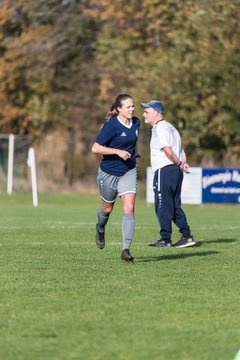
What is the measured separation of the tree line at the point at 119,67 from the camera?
38469mm

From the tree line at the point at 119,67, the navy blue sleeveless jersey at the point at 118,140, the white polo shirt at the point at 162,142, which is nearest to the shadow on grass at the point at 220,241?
the white polo shirt at the point at 162,142

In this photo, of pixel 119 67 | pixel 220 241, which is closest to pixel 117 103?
pixel 220 241

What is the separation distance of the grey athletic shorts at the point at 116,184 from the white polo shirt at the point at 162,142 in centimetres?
223

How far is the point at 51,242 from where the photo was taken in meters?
15.7

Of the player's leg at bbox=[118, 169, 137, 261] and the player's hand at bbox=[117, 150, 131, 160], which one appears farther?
the player's leg at bbox=[118, 169, 137, 261]

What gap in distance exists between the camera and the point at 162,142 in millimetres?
14695

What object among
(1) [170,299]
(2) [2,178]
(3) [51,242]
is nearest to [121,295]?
(1) [170,299]

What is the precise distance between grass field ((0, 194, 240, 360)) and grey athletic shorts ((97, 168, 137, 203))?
81 cm

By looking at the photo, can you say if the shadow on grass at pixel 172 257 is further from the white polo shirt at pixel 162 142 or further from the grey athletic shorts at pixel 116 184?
the white polo shirt at pixel 162 142

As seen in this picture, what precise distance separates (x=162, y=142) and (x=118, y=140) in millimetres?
2504

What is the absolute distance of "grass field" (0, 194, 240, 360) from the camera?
7.03m

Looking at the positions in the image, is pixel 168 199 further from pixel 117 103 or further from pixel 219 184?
pixel 219 184

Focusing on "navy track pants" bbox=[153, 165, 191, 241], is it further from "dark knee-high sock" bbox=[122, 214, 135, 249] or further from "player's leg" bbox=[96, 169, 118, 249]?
"dark knee-high sock" bbox=[122, 214, 135, 249]

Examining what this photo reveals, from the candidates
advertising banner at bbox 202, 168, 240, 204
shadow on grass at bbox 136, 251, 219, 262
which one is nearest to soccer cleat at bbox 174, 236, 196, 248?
shadow on grass at bbox 136, 251, 219, 262
